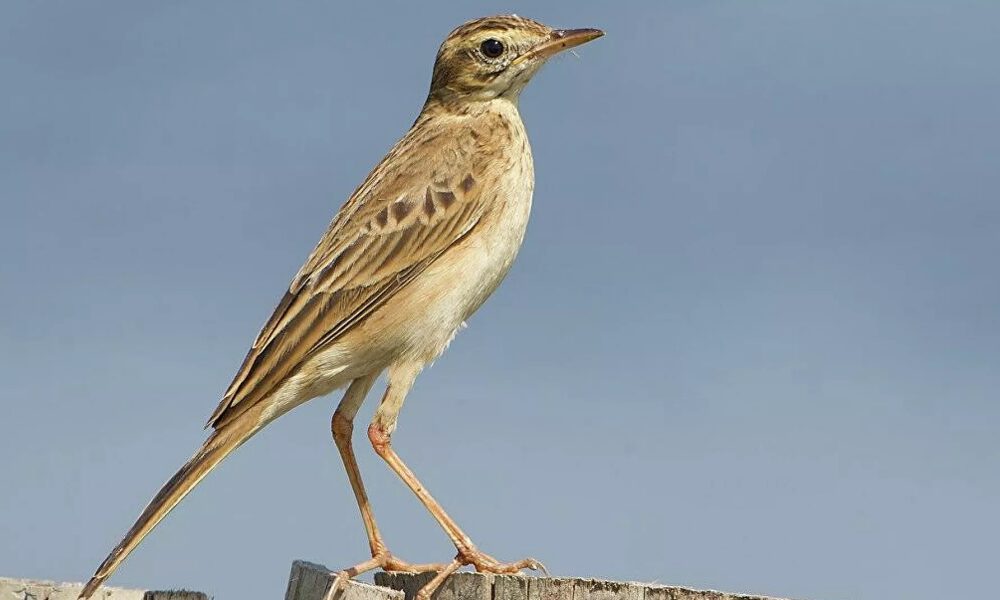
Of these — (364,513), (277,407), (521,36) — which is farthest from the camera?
(521,36)

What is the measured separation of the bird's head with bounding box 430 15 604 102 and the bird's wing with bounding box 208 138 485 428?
1033mm

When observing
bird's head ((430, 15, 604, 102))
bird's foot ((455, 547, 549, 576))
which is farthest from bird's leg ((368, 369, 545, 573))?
bird's head ((430, 15, 604, 102))

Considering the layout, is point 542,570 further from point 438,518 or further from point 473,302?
point 473,302

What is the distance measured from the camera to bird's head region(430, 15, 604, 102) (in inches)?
398

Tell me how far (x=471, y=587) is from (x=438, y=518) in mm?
2122

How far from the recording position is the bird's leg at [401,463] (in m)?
8.38

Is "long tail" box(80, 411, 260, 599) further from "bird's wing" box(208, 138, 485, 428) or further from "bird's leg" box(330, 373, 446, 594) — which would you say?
"bird's leg" box(330, 373, 446, 594)

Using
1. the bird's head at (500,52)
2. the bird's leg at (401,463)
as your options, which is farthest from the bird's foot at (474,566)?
the bird's head at (500,52)

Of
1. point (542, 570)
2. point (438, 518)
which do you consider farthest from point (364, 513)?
point (542, 570)

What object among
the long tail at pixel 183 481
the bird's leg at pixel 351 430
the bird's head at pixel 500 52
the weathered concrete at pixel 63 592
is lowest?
the weathered concrete at pixel 63 592

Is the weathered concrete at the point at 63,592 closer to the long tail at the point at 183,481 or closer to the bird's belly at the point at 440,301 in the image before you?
the long tail at the point at 183,481

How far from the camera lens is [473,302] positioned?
8.94m

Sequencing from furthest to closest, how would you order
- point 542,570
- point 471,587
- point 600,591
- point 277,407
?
point 277,407 < point 542,570 < point 471,587 < point 600,591

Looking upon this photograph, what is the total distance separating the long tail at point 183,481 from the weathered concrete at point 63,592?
0.26m
